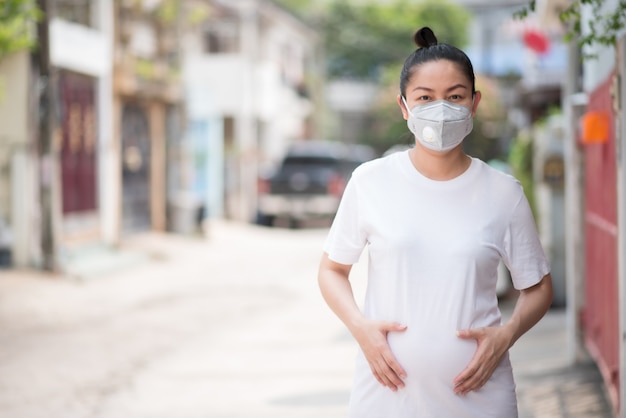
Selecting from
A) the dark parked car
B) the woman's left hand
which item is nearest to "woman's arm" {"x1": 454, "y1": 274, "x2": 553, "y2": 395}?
the woman's left hand

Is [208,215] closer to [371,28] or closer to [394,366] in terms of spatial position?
[371,28]

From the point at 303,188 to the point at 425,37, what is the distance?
20.6 m

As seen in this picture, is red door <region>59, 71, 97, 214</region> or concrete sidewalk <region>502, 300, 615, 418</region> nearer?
concrete sidewalk <region>502, 300, 615, 418</region>

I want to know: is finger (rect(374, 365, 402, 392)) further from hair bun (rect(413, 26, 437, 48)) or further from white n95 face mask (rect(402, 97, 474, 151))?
hair bun (rect(413, 26, 437, 48))

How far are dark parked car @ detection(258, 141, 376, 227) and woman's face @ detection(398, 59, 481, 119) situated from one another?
2033 centimetres

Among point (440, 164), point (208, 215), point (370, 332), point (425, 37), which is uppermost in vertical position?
point (425, 37)

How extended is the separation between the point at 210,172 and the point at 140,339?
1583 cm

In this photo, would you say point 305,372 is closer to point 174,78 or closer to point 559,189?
point 559,189

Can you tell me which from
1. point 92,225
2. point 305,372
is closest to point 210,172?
point 92,225

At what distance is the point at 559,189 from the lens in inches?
444

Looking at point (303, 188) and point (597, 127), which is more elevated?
point (597, 127)

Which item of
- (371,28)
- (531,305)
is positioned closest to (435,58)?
(531,305)

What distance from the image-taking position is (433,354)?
9.22ft

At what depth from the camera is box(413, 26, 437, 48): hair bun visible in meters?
3.01
